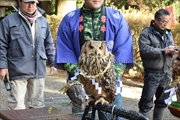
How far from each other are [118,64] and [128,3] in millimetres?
13626

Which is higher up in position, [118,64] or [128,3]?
[128,3]

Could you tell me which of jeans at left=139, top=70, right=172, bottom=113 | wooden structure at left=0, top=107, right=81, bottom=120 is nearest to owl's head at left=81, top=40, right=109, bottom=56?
wooden structure at left=0, top=107, right=81, bottom=120

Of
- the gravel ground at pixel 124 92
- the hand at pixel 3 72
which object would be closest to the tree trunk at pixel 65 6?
the gravel ground at pixel 124 92

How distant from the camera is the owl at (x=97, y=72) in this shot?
2.24 meters

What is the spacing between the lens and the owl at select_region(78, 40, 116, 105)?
224cm

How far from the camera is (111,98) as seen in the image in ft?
7.90

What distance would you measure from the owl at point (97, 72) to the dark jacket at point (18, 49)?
1961 millimetres

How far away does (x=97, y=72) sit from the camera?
7.47 ft

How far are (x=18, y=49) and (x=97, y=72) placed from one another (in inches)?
83.0

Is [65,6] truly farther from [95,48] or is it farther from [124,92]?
[95,48]

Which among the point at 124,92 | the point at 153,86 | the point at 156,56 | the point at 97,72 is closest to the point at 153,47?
the point at 156,56

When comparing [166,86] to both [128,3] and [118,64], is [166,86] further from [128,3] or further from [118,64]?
[128,3]

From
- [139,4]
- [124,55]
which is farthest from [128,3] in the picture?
[124,55]

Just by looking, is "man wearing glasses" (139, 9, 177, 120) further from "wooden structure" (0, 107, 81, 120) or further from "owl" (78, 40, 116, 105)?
"owl" (78, 40, 116, 105)
